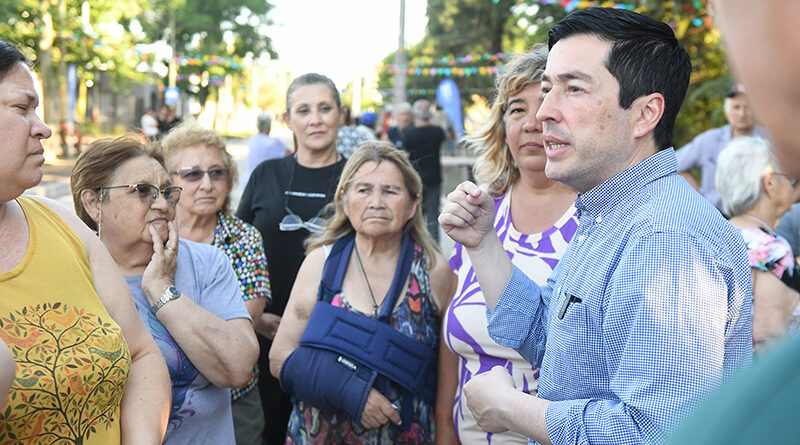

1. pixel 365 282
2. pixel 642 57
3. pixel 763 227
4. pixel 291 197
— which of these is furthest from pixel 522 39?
pixel 642 57

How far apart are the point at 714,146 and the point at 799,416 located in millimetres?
6525

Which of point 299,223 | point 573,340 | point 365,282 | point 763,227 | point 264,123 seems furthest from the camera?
point 264,123

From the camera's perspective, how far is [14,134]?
1907 millimetres

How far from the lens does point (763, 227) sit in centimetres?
350

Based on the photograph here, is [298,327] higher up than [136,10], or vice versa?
[136,10]

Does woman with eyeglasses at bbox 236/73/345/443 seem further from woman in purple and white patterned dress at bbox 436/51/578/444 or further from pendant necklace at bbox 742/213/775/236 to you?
pendant necklace at bbox 742/213/775/236

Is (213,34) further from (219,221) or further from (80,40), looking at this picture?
(219,221)

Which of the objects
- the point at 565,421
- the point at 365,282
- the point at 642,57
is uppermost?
the point at 642,57

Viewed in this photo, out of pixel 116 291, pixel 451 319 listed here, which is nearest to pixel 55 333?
pixel 116 291

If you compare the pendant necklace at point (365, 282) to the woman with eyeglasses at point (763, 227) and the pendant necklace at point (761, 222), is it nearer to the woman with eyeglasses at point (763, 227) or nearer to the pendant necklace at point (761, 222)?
the woman with eyeglasses at point (763, 227)

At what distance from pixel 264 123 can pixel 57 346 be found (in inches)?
333

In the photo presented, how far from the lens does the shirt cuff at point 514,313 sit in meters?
2.22

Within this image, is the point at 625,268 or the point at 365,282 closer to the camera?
the point at 625,268

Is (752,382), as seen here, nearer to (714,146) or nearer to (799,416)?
(799,416)
